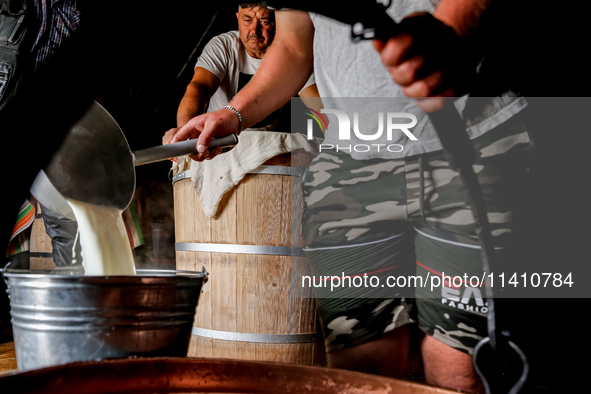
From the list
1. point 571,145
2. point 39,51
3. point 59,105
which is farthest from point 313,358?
point 39,51

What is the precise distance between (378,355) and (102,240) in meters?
0.78

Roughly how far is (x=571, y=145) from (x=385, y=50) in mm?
1107

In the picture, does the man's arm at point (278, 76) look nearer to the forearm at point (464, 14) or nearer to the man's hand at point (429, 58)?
the forearm at point (464, 14)

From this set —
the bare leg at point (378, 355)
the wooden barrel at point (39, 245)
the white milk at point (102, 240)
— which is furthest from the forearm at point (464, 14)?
the wooden barrel at point (39, 245)

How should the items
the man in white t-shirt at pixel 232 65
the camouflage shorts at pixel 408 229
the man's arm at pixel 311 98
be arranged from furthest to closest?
the man in white t-shirt at pixel 232 65 → the man's arm at pixel 311 98 → the camouflage shorts at pixel 408 229

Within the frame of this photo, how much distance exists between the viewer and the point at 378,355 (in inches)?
39.8

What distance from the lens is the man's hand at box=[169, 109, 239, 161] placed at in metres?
1.07

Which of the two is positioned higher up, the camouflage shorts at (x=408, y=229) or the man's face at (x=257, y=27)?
the man's face at (x=257, y=27)

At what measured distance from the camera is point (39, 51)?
201 centimetres

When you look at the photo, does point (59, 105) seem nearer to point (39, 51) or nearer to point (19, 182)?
point (19, 182)

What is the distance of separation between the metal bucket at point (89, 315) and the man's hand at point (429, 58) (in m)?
0.69

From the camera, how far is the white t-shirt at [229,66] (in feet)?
6.90

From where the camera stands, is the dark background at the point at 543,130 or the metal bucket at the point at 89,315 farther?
the dark background at the point at 543,130

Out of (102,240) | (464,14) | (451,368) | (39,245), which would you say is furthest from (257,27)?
(39,245)
